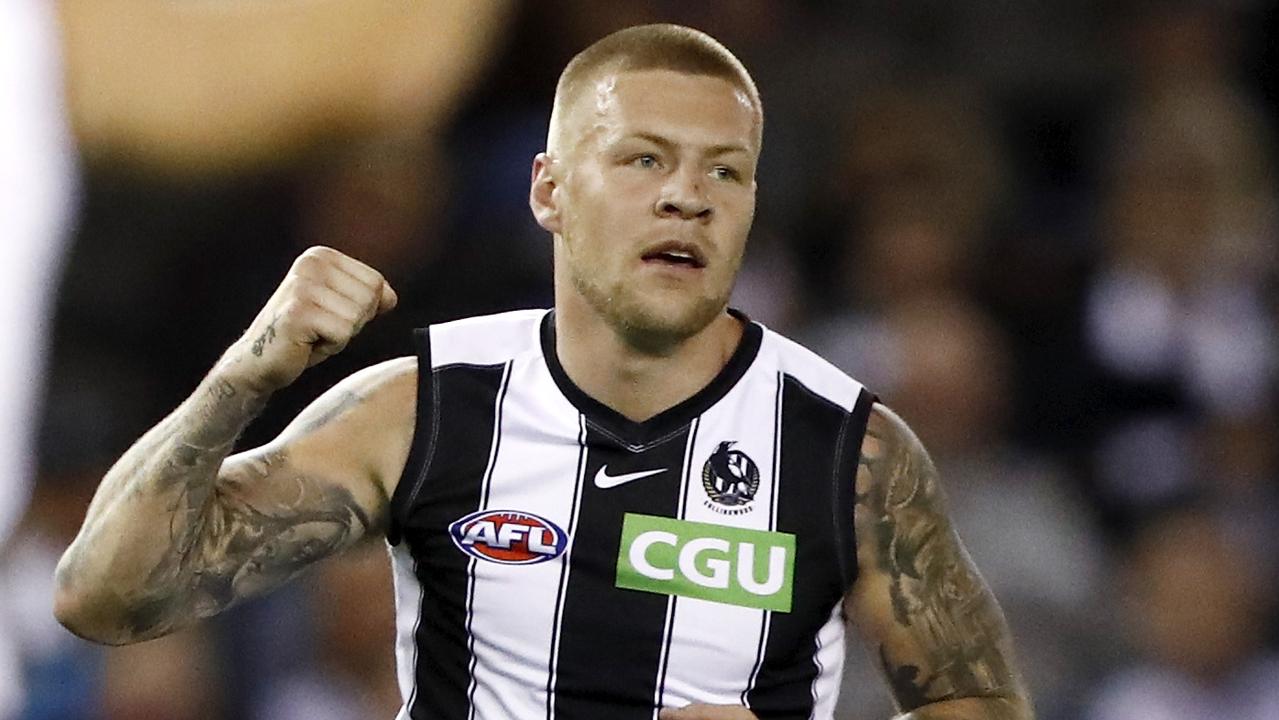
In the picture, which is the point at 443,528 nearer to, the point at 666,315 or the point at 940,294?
the point at 666,315

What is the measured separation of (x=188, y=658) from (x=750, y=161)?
3.36 meters

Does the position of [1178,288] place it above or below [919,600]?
above

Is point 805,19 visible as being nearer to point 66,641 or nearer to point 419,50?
point 419,50

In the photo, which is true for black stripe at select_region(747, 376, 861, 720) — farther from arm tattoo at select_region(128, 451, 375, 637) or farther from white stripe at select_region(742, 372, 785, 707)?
arm tattoo at select_region(128, 451, 375, 637)

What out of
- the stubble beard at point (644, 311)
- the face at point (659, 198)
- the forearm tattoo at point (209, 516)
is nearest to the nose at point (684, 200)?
the face at point (659, 198)

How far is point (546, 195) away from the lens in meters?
3.29

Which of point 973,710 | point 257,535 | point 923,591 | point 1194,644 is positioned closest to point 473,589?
point 257,535

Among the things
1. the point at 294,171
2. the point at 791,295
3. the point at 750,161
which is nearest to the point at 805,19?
the point at 791,295

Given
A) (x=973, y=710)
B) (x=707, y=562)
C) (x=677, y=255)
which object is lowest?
(x=973, y=710)

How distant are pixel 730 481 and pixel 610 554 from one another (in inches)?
8.5

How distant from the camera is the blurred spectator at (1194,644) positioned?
5.76m

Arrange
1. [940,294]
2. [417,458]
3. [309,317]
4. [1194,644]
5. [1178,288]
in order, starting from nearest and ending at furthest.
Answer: [309,317] → [417,458] → [1194,644] → [940,294] → [1178,288]

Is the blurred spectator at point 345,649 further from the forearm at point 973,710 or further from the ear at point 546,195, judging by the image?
the forearm at point 973,710

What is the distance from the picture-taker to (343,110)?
23.5 ft
